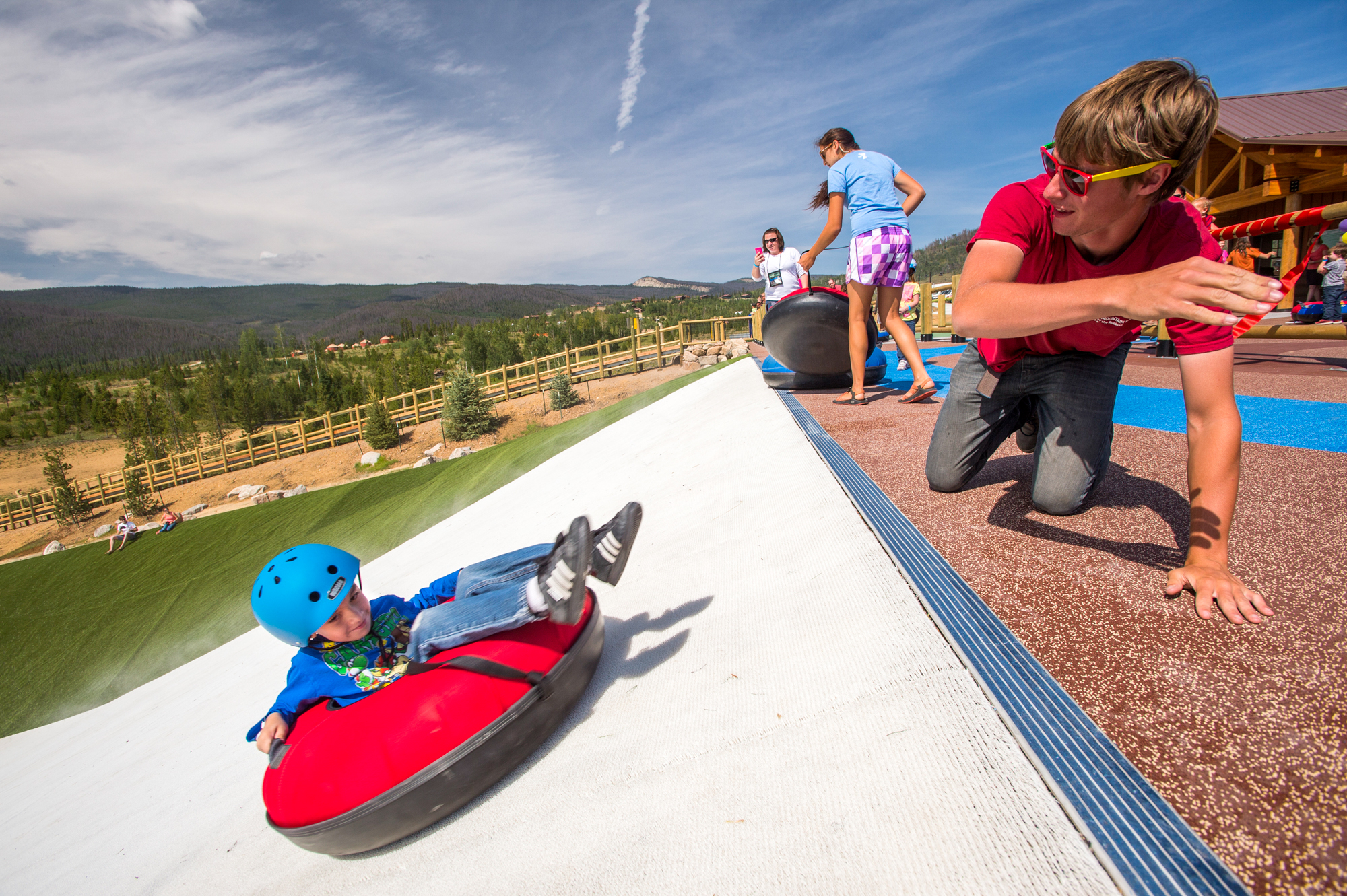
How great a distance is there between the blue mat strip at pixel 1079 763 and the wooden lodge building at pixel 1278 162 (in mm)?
13676

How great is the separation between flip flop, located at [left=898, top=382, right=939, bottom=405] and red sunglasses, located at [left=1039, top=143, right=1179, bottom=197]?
317 cm

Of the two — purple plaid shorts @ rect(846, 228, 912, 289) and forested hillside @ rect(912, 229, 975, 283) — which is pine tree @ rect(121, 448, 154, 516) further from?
forested hillside @ rect(912, 229, 975, 283)

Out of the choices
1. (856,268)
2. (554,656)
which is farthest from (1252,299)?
(856,268)

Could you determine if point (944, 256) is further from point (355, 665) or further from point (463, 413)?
point (355, 665)

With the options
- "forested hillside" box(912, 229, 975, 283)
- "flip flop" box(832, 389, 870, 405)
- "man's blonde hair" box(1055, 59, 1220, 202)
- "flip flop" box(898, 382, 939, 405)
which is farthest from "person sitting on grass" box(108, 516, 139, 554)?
"forested hillside" box(912, 229, 975, 283)

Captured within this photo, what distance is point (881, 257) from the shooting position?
14.6 feet

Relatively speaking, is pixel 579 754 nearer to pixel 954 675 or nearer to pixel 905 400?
pixel 954 675

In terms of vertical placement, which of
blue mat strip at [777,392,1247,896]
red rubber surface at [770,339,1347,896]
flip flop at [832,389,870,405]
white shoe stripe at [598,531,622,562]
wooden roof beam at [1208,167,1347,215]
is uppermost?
wooden roof beam at [1208,167,1347,215]

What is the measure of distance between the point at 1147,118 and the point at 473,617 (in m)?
2.48

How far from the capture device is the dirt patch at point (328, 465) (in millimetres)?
26016

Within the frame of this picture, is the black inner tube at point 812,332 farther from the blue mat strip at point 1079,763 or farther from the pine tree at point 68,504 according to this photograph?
the pine tree at point 68,504

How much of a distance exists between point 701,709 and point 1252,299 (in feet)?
5.46

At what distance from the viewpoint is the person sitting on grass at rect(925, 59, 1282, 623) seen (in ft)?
4.22

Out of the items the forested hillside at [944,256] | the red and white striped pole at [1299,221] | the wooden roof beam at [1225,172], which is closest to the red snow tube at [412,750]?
the red and white striped pole at [1299,221]
